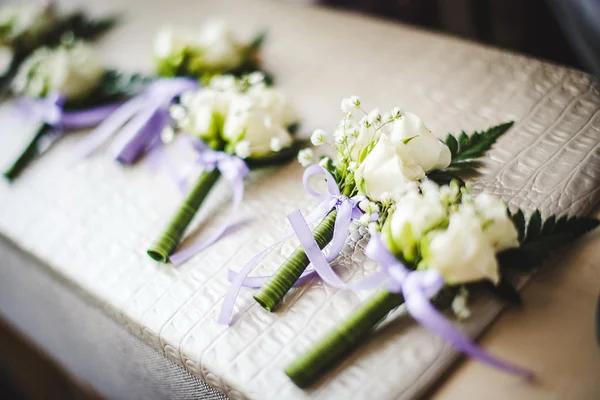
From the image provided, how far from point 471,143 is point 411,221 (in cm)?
27

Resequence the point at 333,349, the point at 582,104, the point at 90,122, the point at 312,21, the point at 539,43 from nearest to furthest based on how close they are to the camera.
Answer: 1. the point at 333,349
2. the point at 582,104
3. the point at 90,122
4. the point at 312,21
5. the point at 539,43

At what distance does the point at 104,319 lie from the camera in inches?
39.0

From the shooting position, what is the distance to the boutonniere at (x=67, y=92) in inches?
51.2

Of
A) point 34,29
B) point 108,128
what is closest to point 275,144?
point 108,128

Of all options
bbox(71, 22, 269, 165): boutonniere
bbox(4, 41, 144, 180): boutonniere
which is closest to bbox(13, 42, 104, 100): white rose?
bbox(4, 41, 144, 180): boutonniere

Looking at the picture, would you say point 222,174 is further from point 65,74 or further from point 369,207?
point 65,74

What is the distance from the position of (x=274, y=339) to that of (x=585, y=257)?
0.42 metres

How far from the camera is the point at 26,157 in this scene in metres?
1.25

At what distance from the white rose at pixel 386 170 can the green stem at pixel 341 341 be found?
0.44ft

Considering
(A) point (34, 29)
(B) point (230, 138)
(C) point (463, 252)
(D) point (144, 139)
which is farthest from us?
(A) point (34, 29)

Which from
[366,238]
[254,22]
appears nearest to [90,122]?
[254,22]

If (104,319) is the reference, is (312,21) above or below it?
above

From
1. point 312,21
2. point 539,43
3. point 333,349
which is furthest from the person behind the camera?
point 539,43

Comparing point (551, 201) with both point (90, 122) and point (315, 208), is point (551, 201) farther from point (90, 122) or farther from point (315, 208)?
point (90, 122)
